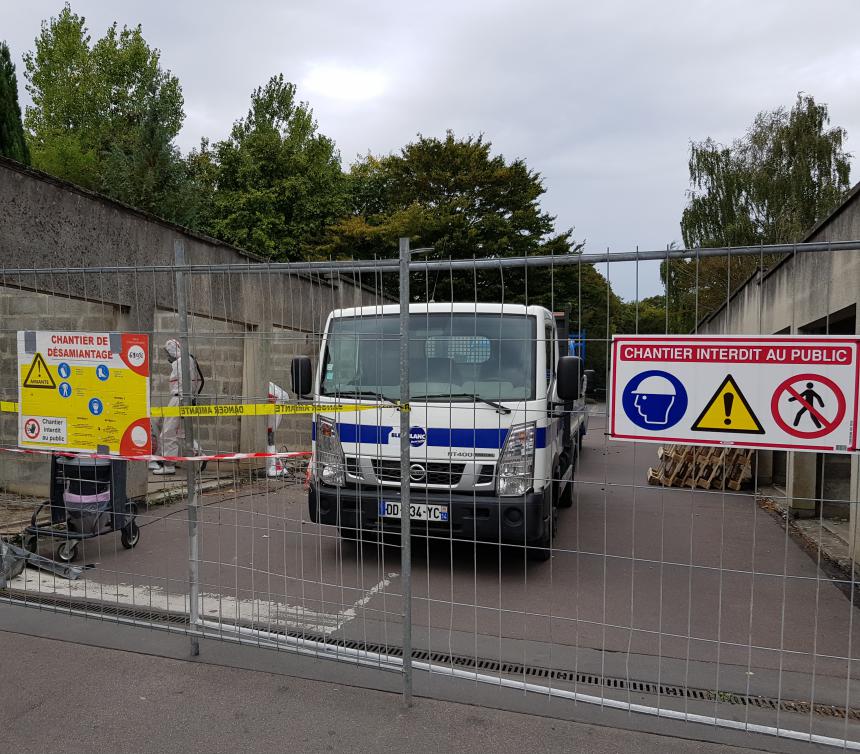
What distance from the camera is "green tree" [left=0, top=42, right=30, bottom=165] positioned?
67.0 feet

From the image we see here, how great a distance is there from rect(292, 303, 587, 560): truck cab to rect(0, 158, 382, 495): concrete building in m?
0.30

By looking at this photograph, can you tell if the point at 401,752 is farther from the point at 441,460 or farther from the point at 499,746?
the point at 441,460

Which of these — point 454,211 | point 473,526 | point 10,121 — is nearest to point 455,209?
point 454,211

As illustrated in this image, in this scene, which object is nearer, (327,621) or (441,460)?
(327,621)

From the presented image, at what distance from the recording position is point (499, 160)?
31875 mm

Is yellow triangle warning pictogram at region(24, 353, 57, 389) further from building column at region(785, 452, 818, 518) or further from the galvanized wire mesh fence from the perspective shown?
building column at region(785, 452, 818, 518)

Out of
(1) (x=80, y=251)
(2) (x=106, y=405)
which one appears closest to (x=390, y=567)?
(2) (x=106, y=405)

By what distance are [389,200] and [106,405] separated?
98.8 feet

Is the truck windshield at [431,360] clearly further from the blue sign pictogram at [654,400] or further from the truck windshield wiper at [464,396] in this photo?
the blue sign pictogram at [654,400]

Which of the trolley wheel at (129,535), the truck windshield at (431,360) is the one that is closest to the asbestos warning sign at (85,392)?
the truck windshield at (431,360)

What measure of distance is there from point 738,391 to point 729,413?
104mm

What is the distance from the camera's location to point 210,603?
5.05 metres

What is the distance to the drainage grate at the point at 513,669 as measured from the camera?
3.53 meters

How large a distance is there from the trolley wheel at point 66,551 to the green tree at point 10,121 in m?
18.6
